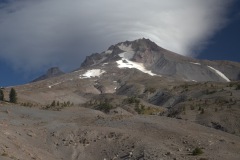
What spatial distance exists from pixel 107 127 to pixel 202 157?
1585 cm

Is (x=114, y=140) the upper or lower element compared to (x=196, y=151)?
upper

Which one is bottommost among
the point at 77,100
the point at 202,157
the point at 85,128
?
the point at 202,157

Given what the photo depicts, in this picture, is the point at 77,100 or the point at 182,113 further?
the point at 77,100

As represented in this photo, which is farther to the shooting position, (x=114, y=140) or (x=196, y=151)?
(x=114, y=140)

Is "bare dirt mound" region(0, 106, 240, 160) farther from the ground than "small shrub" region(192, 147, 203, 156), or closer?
farther from the ground

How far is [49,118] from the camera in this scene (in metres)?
60.6

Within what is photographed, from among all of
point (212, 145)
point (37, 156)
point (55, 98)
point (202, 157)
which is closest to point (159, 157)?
point (202, 157)

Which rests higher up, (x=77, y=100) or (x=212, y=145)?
(x=77, y=100)

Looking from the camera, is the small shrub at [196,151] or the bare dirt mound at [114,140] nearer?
the small shrub at [196,151]

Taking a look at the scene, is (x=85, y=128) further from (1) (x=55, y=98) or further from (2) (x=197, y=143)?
(1) (x=55, y=98)

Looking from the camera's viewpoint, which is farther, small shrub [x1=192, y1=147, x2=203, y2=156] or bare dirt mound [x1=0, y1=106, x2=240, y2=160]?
bare dirt mound [x1=0, y1=106, x2=240, y2=160]

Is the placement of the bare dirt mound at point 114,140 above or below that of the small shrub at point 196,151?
Result: above

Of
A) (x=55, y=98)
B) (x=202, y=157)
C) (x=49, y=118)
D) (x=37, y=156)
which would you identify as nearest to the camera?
(x=202, y=157)

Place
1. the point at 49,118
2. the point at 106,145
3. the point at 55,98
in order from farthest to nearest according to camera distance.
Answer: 1. the point at 55,98
2. the point at 49,118
3. the point at 106,145
